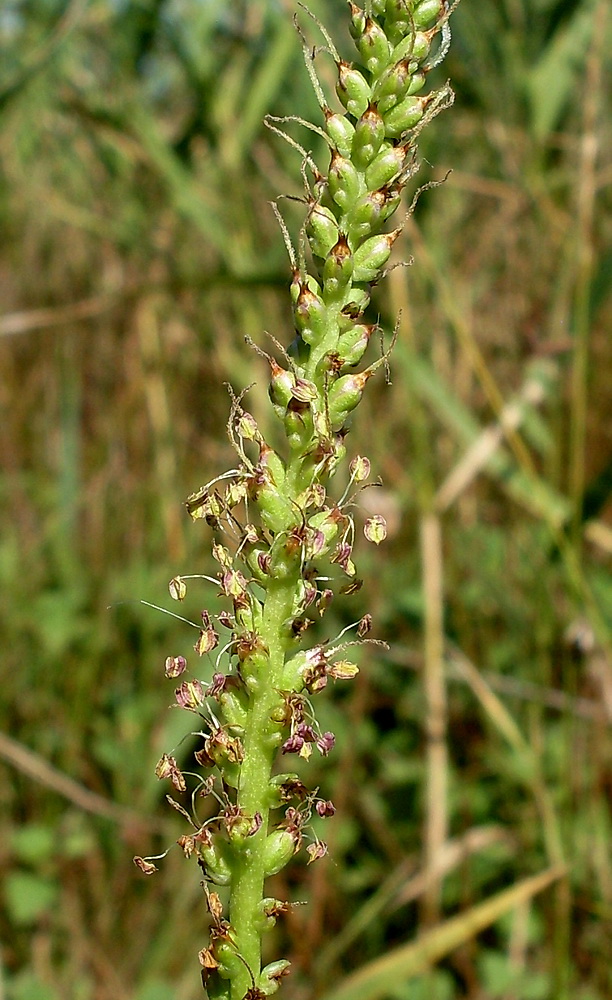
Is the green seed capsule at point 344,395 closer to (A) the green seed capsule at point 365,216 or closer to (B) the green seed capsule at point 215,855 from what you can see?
(A) the green seed capsule at point 365,216

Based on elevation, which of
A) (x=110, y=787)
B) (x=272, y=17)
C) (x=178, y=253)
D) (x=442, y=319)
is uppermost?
(x=272, y=17)

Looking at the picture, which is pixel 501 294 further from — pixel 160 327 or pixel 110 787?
pixel 110 787

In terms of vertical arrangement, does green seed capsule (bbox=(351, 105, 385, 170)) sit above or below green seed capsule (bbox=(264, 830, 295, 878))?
above

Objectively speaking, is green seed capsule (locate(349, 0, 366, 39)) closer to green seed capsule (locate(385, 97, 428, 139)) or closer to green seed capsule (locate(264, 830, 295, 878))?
green seed capsule (locate(385, 97, 428, 139))

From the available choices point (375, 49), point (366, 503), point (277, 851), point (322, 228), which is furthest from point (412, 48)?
point (366, 503)

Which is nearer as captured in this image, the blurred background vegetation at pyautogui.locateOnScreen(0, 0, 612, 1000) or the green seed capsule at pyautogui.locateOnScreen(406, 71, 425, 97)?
the green seed capsule at pyautogui.locateOnScreen(406, 71, 425, 97)

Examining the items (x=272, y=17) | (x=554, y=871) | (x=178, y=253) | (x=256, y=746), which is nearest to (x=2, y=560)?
(x=178, y=253)

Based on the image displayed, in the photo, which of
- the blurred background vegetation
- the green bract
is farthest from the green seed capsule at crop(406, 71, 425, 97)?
the blurred background vegetation

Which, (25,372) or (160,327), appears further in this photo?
(25,372)
